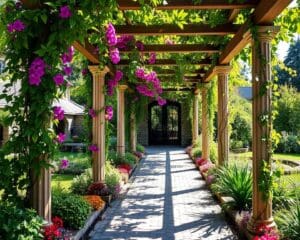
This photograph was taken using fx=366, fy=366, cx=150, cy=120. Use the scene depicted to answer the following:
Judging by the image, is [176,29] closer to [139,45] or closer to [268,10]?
[139,45]

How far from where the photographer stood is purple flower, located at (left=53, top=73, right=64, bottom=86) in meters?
3.55

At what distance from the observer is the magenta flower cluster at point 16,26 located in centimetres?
345

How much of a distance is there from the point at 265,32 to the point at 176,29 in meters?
1.61

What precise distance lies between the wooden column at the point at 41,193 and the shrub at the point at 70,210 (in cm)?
101

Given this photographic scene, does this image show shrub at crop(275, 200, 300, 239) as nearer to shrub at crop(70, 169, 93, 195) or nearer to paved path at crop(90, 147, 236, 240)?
paved path at crop(90, 147, 236, 240)

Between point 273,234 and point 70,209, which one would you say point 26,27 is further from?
point 273,234

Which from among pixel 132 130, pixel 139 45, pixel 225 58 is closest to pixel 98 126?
pixel 139 45

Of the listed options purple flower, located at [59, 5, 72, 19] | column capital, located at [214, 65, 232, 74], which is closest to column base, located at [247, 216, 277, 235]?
purple flower, located at [59, 5, 72, 19]

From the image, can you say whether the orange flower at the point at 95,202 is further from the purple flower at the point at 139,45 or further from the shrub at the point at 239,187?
the purple flower at the point at 139,45

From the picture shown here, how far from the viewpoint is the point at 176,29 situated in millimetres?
5754

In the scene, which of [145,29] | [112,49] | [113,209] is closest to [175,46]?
[145,29]

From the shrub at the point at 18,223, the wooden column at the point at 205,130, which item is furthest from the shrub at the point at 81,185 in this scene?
the wooden column at the point at 205,130

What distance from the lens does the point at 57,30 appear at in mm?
3629

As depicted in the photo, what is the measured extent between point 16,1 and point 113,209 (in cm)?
437
